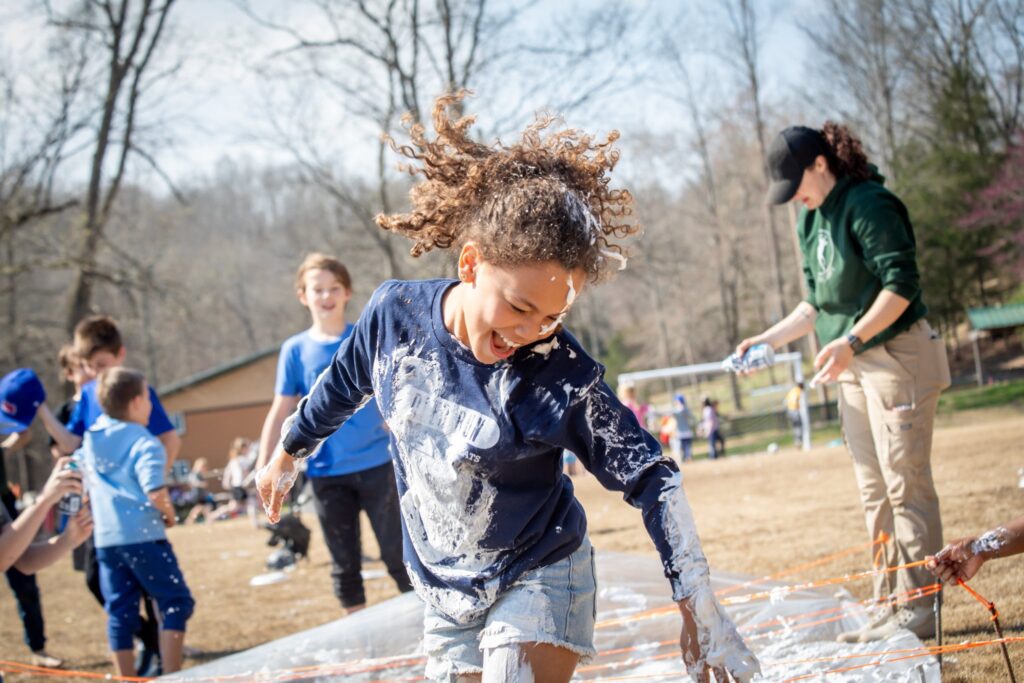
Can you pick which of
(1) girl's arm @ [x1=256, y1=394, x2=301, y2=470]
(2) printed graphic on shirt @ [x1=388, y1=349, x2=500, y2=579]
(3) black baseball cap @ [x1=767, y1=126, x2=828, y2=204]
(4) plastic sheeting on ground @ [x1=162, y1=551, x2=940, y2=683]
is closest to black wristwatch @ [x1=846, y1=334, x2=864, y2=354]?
(3) black baseball cap @ [x1=767, y1=126, x2=828, y2=204]

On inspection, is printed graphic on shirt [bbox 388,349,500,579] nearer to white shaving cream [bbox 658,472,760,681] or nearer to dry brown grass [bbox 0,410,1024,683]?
white shaving cream [bbox 658,472,760,681]

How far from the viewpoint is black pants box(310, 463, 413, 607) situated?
4.30m

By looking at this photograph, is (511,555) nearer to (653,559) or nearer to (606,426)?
(606,426)

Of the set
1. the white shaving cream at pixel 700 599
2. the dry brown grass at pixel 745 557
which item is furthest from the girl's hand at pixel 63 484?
the white shaving cream at pixel 700 599

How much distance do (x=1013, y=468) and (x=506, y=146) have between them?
605cm

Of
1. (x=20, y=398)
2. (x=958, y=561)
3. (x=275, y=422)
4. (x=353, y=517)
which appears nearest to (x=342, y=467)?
(x=353, y=517)

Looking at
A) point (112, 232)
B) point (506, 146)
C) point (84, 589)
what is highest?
point (112, 232)

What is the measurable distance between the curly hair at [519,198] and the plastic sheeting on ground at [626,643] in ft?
5.75

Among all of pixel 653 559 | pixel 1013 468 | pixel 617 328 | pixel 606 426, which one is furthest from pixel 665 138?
pixel 606 426

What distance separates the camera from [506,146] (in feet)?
7.34

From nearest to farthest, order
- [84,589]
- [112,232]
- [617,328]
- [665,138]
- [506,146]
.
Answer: [506,146] → [84,589] → [112,232] → [665,138] → [617,328]

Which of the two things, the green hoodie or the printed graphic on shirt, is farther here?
the green hoodie

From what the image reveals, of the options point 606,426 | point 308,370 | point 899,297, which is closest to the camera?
point 606,426

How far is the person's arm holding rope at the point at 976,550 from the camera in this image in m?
2.18
